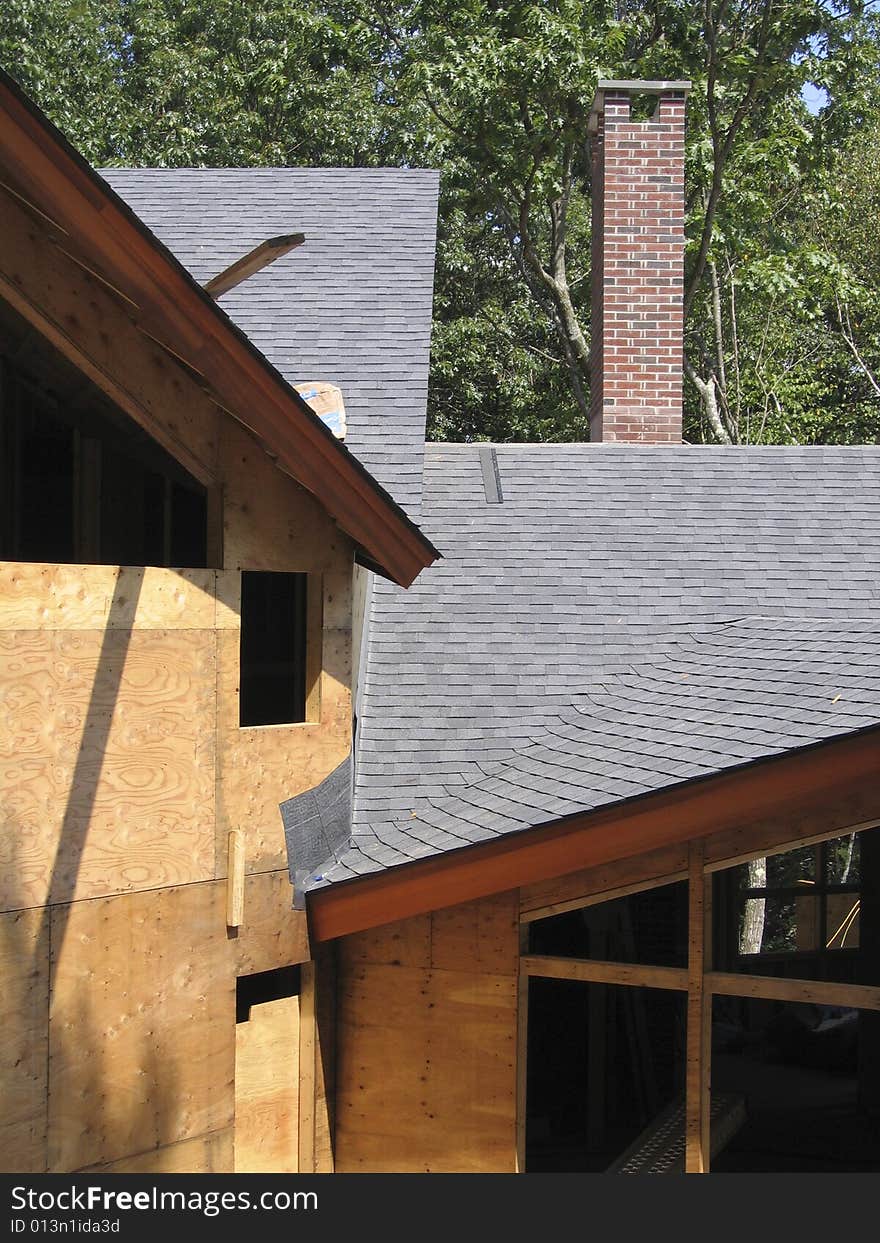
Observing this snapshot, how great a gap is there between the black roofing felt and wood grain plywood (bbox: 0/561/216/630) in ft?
5.93

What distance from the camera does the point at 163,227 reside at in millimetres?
11773

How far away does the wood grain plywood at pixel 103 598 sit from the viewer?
5949mm

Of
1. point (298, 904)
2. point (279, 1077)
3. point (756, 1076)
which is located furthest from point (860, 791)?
point (756, 1076)

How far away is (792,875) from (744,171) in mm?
13135

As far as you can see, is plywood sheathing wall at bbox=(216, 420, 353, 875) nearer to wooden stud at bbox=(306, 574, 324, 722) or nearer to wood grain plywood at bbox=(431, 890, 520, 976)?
wooden stud at bbox=(306, 574, 324, 722)

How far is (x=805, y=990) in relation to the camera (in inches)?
264

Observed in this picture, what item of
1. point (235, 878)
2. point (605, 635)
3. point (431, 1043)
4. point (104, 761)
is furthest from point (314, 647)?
point (431, 1043)

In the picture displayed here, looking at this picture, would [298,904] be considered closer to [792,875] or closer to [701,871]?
[701,871]

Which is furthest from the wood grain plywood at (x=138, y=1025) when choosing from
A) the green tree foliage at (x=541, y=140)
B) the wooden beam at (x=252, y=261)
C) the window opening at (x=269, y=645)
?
the green tree foliage at (x=541, y=140)

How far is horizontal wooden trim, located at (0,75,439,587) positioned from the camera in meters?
5.21

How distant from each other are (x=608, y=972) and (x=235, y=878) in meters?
2.26

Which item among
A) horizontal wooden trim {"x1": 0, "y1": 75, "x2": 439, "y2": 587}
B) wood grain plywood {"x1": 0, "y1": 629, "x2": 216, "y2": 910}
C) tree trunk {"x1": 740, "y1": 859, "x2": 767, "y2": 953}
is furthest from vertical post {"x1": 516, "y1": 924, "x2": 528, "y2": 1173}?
tree trunk {"x1": 740, "y1": 859, "x2": 767, "y2": 953}

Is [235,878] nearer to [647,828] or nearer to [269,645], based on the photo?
[647,828]

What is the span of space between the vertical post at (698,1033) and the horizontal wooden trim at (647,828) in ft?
1.45
